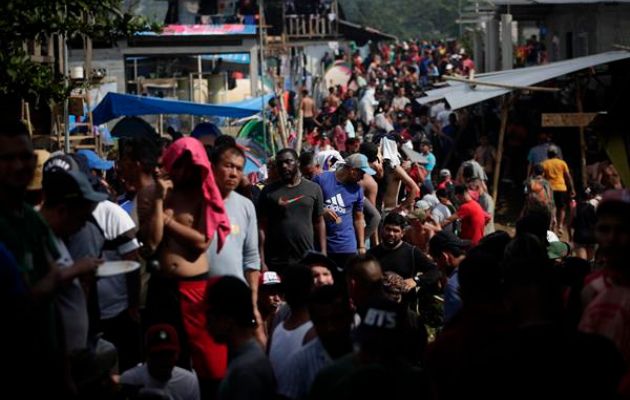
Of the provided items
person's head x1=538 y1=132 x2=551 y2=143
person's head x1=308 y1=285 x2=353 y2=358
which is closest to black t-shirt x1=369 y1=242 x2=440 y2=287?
person's head x1=308 y1=285 x2=353 y2=358

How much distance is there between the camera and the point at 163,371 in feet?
25.3

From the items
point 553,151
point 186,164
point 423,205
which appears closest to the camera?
point 186,164

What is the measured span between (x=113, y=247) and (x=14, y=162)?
7.41 ft

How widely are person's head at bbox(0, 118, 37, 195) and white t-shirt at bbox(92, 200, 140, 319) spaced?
83.7 inches

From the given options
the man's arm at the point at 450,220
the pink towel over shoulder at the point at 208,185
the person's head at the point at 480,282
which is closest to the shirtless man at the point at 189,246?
the pink towel over shoulder at the point at 208,185

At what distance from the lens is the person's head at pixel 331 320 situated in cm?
662

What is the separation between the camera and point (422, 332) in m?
8.88

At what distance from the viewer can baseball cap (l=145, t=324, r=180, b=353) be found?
7668mm

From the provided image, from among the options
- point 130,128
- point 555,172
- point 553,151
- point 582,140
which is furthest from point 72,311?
point 582,140

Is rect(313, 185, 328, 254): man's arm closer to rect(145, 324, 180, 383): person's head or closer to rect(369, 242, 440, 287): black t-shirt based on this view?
rect(369, 242, 440, 287): black t-shirt

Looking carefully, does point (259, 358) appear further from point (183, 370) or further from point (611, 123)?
point (611, 123)

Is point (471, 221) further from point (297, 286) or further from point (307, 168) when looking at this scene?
point (297, 286)

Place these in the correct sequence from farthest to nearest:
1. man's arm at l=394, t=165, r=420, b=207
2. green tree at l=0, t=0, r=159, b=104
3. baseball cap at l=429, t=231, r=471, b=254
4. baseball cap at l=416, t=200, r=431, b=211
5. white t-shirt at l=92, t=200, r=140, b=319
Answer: man's arm at l=394, t=165, r=420, b=207, baseball cap at l=416, t=200, r=431, b=211, green tree at l=0, t=0, r=159, b=104, baseball cap at l=429, t=231, r=471, b=254, white t-shirt at l=92, t=200, r=140, b=319

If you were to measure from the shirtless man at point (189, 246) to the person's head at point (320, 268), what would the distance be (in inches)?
35.1
